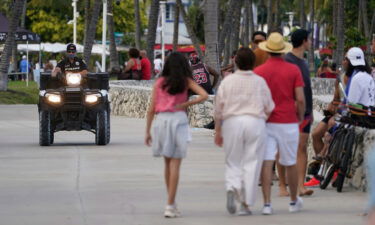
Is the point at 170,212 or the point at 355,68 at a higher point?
the point at 355,68

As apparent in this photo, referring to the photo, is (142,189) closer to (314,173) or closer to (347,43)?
(314,173)

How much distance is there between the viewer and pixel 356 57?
13.3 m

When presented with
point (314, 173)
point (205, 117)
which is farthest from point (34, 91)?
point (314, 173)

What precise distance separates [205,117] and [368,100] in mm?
12664

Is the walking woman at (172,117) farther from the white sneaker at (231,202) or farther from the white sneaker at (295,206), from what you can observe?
the white sneaker at (295,206)

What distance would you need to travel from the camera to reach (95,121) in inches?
806

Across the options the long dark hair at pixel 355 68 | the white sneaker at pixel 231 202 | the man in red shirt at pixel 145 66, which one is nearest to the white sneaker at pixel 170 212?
the white sneaker at pixel 231 202

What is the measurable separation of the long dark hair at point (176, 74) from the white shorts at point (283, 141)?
952 millimetres

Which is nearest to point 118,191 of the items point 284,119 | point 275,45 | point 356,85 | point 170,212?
point 170,212

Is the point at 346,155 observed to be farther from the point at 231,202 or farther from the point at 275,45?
the point at 231,202

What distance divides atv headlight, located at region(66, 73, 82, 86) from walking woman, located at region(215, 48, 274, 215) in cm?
903

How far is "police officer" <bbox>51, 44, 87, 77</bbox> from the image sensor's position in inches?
779

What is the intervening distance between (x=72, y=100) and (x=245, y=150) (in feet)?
29.8

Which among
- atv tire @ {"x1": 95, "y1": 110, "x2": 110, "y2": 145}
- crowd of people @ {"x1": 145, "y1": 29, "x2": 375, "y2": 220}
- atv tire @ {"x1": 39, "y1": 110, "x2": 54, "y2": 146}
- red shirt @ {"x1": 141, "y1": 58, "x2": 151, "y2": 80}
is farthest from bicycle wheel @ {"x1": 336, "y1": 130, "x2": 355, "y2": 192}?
red shirt @ {"x1": 141, "y1": 58, "x2": 151, "y2": 80}
